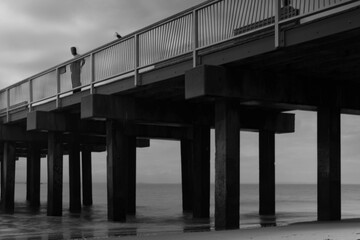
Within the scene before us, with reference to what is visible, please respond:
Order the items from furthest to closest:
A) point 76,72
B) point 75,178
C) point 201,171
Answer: point 75,178 < point 76,72 < point 201,171

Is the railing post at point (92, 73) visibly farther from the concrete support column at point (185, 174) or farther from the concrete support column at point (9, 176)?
the concrete support column at point (9, 176)

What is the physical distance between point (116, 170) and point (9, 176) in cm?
1254

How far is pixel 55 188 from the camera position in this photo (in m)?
26.3

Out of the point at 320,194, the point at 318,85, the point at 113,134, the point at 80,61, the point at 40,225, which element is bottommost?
the point at 40,225

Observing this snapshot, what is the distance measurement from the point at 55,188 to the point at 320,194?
41.3 feet

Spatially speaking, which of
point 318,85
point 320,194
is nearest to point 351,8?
point 318,85

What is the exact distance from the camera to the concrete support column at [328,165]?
1802 cm

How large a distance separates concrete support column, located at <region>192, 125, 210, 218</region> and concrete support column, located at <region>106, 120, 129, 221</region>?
9.24 ft

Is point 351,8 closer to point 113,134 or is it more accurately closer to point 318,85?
point 318,85

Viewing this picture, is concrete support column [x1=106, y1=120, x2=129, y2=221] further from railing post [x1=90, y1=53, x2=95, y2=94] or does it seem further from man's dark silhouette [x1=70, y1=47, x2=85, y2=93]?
man's dark silhouette [x1=70, y1=47, x2=85, y2=93]

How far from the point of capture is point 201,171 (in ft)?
75.3

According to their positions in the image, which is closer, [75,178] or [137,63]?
[137,63]

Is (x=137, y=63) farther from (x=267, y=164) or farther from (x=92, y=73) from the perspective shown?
(x=267, y=164)

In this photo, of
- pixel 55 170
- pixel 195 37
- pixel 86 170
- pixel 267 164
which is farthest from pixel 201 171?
pixel 86 170
